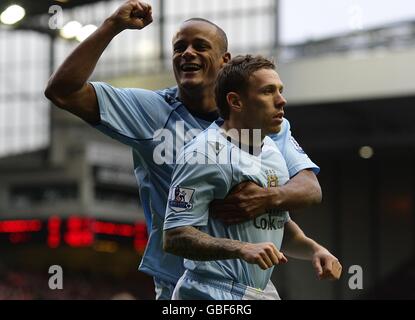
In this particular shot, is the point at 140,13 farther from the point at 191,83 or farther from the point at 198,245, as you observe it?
the point at 198,245

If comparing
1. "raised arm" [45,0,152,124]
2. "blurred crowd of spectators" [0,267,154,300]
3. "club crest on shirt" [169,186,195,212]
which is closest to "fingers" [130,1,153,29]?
"raised arm" [45,0,152,124]

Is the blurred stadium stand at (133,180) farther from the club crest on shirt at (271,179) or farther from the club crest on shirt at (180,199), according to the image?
the club crest on shirt at (180,199)

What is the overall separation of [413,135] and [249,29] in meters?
7.14

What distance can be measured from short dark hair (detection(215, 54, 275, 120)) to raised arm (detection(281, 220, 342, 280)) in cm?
55

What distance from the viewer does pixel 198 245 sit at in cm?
319

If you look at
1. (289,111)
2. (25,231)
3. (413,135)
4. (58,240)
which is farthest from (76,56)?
(25,231)

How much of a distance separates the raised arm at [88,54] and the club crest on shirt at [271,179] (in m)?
0.69

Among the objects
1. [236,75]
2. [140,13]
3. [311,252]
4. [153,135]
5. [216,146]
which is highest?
[140,13]

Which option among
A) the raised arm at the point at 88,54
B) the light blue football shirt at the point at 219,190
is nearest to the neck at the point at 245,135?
the light blue football shirt at the point at 219,190

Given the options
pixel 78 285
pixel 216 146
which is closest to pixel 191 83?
pixel 216 146

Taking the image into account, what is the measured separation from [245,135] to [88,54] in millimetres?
633

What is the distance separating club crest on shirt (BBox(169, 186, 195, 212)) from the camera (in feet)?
10.7

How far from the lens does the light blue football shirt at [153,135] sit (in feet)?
12.8

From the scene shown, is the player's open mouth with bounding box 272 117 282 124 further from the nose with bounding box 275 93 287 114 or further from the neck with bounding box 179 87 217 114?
the neck with bounding box 179 87 217 114
